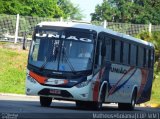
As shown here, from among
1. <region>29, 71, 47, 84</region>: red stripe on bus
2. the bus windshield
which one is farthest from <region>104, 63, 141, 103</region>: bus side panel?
<region>29, 71, 47, 84</region>: red stripe on bus

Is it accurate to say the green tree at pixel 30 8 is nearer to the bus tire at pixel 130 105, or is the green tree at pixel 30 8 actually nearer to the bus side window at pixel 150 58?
Answer: the bus side window at pixel 150 58

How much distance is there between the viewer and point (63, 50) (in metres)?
23.8

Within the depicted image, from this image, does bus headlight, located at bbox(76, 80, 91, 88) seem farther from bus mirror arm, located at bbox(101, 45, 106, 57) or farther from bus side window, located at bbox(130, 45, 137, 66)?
bus side window, located at bbox(130, 45, 137, 66)

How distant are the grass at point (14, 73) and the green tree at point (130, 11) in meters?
66.2

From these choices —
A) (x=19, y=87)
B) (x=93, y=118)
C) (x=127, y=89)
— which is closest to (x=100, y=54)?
(x=127, y=89)

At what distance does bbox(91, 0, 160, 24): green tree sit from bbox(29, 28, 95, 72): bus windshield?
284 ft

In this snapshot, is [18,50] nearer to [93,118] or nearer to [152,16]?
[93,118]

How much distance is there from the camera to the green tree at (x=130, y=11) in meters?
112

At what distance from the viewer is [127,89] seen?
28.6 metres

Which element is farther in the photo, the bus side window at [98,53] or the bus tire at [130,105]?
the bus tire at [130,105]

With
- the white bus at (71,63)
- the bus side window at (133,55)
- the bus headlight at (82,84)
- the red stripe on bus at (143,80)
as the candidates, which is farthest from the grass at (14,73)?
the bus headlight at (82,84)

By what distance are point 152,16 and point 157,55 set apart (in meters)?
68.9

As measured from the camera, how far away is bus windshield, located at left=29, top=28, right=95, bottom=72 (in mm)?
23656

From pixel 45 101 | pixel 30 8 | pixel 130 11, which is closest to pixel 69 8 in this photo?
pixel 130 11
